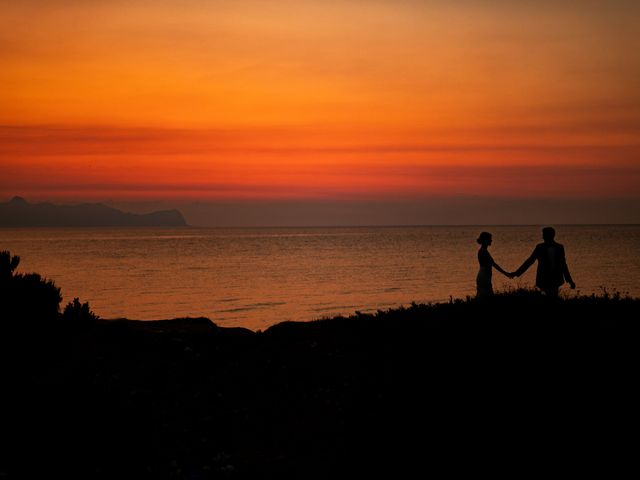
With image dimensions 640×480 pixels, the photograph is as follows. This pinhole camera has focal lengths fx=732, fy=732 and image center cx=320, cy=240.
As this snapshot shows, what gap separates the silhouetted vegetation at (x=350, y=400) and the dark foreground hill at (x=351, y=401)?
0.11 feet

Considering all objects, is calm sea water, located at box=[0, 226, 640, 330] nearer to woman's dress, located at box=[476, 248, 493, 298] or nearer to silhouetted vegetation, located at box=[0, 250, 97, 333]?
woman's dress, located at box=[476, 248, 493, 298]

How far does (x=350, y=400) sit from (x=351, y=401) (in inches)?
3.4

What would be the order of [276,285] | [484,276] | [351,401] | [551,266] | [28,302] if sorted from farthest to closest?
[276,285] → [484,276] → [551,266] → [28,302] → [351,401]

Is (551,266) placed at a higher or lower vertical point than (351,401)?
higher

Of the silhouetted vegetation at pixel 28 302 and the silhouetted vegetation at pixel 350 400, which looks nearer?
the silhouetted vegetation at pixel 350 400

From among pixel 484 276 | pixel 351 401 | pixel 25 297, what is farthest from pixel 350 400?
pixel 484 276

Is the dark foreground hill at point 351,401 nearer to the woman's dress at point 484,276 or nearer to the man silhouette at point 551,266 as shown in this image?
the man silhouette at point 551,266

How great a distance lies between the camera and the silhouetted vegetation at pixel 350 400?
10.3m

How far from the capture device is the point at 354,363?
1620cm

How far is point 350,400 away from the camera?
45.1 ft

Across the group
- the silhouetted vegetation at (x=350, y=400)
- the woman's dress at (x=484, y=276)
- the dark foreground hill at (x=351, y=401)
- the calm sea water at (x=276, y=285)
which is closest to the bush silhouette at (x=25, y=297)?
the silhouetted vegetation at (x=350, y=400)

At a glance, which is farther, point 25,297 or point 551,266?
point 551,266

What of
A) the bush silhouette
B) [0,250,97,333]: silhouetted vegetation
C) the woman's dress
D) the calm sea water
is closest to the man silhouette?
the woman's dress

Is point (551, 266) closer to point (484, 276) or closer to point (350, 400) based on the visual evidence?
point (484, 276)
